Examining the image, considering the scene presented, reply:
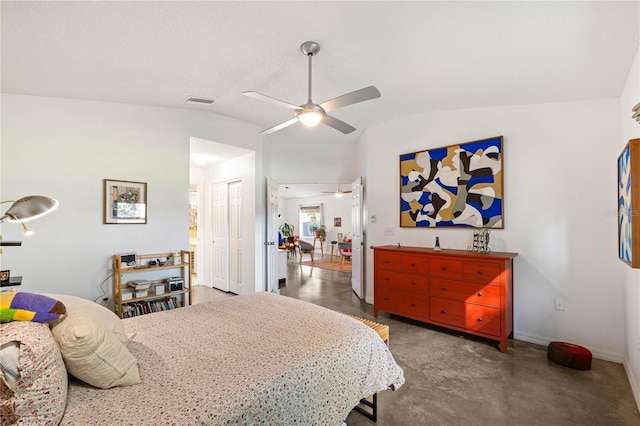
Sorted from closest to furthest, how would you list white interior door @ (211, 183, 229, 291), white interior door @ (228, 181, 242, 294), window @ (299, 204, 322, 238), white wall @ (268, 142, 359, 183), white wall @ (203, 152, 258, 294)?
1. white wall @ (203, 152, 258, 294)
2. white interior door @ (228, 181, 242, 294)
3. white interior door @ (211, 183, 229, 291)
4. white wall @ (268, 142, 359, 183)
5. window @ (299, 204, 322, 238)

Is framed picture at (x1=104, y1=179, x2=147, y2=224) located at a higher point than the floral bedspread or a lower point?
higher

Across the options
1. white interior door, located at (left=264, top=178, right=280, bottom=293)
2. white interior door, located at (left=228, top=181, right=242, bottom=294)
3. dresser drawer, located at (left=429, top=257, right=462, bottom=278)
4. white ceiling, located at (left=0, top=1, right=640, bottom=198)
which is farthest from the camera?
white interior door, located at (left=228, top=181, right=242, bottom=294)

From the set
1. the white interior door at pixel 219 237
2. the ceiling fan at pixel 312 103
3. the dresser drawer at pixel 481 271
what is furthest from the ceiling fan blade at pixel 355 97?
the white interior door at pixel 219 237

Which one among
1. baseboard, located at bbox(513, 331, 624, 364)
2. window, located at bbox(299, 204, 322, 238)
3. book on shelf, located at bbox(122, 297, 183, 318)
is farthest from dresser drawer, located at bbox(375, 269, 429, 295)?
window, located at bbox(299, 204, 322, 238)

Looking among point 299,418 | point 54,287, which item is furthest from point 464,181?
point 54,287

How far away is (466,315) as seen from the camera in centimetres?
311

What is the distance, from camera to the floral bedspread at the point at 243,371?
3.56 feet

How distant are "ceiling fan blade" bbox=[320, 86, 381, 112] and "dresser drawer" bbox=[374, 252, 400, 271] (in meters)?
2.12

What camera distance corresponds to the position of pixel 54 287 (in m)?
3.02

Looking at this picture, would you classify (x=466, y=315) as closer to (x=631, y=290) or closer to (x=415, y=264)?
(x=415, y=264)

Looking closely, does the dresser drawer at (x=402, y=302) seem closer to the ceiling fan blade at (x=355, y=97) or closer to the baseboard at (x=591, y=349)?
the baseboard at (x=591, y=349)

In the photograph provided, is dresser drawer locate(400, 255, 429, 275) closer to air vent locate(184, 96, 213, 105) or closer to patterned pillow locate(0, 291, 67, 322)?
air vent locate(184, 96, 213, 105)

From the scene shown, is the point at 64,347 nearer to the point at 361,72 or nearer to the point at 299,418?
the point at 299,418

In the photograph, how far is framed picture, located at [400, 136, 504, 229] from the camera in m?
3.36
